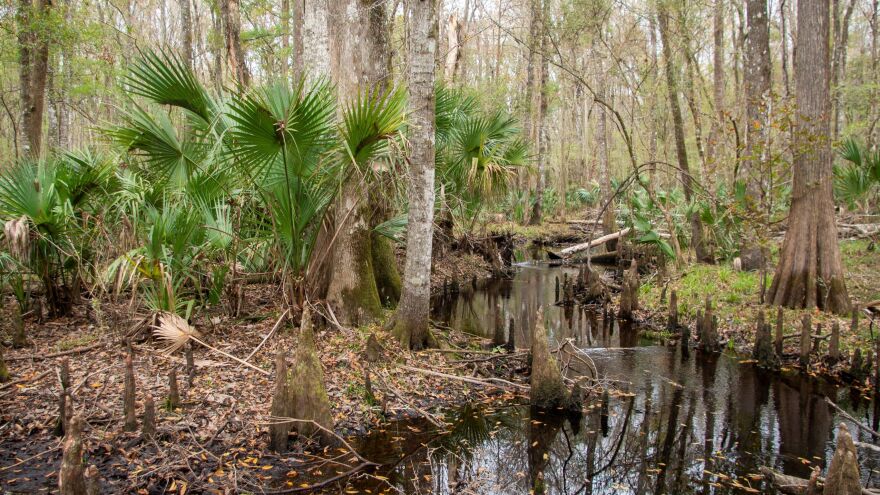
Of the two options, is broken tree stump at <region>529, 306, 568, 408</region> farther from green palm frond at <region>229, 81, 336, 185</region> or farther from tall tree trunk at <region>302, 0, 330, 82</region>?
tall tree trunk at <region>302, 0, 330, 82</region>

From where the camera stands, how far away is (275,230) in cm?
636

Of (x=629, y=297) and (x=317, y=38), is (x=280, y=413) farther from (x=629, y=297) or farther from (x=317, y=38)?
(x=629, y=297)

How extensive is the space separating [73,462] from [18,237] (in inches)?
155

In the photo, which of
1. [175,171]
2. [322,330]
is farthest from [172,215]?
[322,330]

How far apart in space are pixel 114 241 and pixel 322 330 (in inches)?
99.3

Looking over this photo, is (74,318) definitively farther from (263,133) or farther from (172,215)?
(263,133)

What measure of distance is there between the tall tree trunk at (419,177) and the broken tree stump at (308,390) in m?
1.99

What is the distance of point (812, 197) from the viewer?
8352mm

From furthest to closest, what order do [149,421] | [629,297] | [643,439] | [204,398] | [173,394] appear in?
[629,297] → [643,439] → [204,398] → [173,394] → [149,421]

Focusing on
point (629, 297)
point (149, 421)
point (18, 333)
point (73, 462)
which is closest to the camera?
point (73, 462)

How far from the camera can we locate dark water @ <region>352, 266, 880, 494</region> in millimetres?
4469

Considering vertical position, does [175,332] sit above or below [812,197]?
below

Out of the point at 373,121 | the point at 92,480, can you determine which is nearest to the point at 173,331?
the point at 373,121

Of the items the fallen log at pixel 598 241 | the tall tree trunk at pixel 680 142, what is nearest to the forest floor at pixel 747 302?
the tall tree trunk at pixel 680 142
